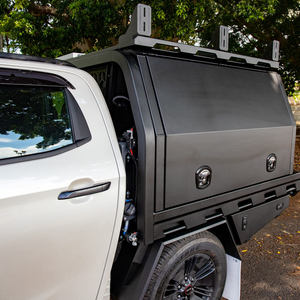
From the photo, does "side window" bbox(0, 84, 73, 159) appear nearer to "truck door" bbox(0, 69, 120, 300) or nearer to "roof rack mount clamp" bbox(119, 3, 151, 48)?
"truck door" bbox(0, 69, 120, 300)

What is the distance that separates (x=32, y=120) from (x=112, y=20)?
681cm

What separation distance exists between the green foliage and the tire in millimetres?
6027

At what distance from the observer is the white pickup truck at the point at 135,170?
5.26ft

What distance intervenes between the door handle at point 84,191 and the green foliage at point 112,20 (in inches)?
245

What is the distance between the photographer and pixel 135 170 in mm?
2053

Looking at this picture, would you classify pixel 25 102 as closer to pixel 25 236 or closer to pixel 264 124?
pixel 25 236

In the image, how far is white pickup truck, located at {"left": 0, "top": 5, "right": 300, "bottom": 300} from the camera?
5.26 ft

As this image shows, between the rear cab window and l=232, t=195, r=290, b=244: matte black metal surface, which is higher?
the rear cab window

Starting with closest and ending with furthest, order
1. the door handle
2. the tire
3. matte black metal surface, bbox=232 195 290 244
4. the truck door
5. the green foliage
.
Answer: the truck door
the door handle
the tire
matte black metal surface, bbox=232 195 290 244
the green foliage

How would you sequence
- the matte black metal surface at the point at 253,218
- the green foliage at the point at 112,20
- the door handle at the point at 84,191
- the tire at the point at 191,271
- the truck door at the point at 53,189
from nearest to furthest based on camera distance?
the truck door at the point at 53,189, the door handle at the point at 84,191, the tire at the point at 191,271, the matte black metal surface at the point at 253,218, the green foliage at the point at 112,20

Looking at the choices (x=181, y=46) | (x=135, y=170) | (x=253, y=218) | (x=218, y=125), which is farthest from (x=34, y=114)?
(x=253, y=218)

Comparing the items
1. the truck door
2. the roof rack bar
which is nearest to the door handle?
the truck door

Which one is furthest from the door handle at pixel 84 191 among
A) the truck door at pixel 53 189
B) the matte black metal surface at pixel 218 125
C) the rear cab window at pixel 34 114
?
the matte black metal surface at pixel 218 125

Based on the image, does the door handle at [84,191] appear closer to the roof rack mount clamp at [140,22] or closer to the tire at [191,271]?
the tire at [191,271]
